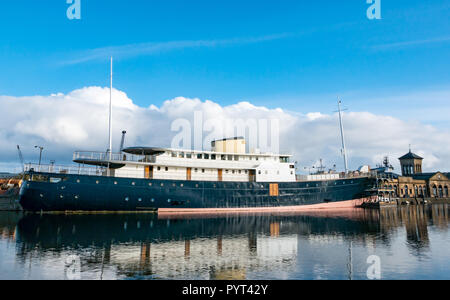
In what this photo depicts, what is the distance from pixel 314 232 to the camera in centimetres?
2311

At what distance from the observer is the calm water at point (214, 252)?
12141 millimetres

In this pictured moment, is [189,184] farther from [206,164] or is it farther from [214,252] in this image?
[214,252]

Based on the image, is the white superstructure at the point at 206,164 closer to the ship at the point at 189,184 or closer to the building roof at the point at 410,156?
the ship at the point at 189,184

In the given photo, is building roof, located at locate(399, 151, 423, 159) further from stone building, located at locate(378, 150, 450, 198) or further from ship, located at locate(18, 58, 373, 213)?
ship, located at locate(18, 58, 373, 213)

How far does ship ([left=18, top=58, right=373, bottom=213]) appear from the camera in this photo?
3153 cm

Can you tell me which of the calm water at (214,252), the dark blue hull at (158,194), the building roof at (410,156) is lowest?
the calm water at (214,252)

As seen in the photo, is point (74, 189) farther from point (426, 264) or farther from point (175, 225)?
point (426, 264)

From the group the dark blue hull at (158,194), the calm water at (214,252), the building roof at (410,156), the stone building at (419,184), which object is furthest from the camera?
the building roof at (410,156)

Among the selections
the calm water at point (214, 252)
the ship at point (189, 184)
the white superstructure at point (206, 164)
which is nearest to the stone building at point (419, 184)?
the ship at point (189, 184)

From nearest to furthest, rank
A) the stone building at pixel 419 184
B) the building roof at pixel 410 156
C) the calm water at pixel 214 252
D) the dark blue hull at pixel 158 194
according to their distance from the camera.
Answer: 1. the calm water at pixel 214 252
2. the dark blue hull at pixel 158 194
3. the stone building at pixel 419 184
4. the building roof at pixel 410 156

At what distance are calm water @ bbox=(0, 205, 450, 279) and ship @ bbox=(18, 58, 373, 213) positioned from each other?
7325mm

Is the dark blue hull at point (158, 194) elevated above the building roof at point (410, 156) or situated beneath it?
situated beneath

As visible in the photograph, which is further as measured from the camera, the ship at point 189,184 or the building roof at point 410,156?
the building roof at point 410,156
